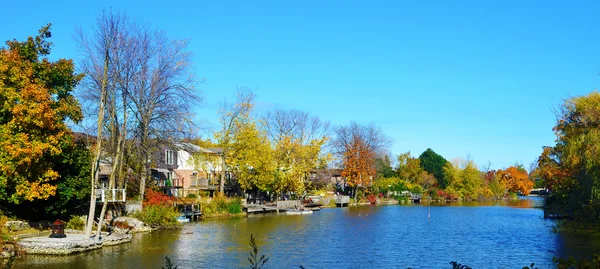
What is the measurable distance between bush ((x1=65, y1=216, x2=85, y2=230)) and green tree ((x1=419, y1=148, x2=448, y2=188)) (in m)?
87.7

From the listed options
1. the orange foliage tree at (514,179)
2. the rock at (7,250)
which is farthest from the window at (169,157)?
the orange foliage tree at (514,179)

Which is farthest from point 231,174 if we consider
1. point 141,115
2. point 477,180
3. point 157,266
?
point 477,180

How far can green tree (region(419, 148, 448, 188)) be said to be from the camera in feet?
371

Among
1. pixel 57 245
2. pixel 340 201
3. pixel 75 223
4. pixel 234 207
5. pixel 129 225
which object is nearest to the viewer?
pixel 57 245

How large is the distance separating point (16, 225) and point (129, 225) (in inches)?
348

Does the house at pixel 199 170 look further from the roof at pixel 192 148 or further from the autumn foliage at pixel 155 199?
the autumn foliage at pixel 155 199

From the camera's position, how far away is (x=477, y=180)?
112 meters

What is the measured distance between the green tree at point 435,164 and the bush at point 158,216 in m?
78.8

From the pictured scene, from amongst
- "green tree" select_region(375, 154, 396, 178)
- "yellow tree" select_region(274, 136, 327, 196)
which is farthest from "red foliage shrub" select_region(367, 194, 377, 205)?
"yellow tree" select_region(274, 136, 327, 196)

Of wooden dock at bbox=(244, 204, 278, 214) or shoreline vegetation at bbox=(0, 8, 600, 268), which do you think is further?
wooden dock at bbox=(244, 204, 278, 214)

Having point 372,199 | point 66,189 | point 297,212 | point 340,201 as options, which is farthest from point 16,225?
point 372,199

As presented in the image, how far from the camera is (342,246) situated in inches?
1364

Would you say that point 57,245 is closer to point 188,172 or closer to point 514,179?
point 188,172

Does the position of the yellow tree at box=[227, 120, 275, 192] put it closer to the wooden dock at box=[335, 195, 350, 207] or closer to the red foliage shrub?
the wooden dock at box=[335, 195, 350, 207]
